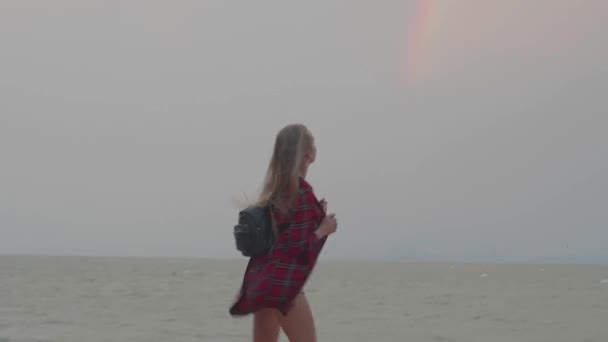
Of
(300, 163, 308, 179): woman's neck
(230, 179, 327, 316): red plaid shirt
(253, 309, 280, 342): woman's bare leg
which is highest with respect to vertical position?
(300, 163, 308, 179): woman's neck

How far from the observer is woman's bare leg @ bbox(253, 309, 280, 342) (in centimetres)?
454

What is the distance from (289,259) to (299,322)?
381 millimetres

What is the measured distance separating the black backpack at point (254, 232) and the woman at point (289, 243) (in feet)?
0.15

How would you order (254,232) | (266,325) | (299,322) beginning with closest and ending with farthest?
1. (254,232)
2. (299,322)
3. (266,325)

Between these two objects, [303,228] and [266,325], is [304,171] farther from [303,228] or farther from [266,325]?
[266,325]

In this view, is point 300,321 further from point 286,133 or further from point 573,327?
point 573,327

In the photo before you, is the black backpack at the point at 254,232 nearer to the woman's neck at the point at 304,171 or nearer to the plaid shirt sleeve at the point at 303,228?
the plaid shirt sleeve at the point at 303,228

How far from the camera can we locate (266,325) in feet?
14.9

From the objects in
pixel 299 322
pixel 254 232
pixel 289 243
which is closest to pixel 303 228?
pixel 289 243

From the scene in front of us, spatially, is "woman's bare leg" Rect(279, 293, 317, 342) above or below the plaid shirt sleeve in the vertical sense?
below

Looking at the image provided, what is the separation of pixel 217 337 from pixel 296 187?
12620mm

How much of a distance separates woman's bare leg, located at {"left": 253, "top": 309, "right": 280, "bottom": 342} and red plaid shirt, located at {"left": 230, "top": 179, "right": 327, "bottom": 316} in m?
0.11

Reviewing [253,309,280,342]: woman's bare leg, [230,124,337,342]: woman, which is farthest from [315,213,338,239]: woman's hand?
[253,309,280,342]: woman's bare leg

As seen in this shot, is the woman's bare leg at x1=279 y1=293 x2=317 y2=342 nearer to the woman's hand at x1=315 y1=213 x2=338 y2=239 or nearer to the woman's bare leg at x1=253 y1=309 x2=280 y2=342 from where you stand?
the woman's bare leg at x1=253 y1=309 x2=280 y2=342
